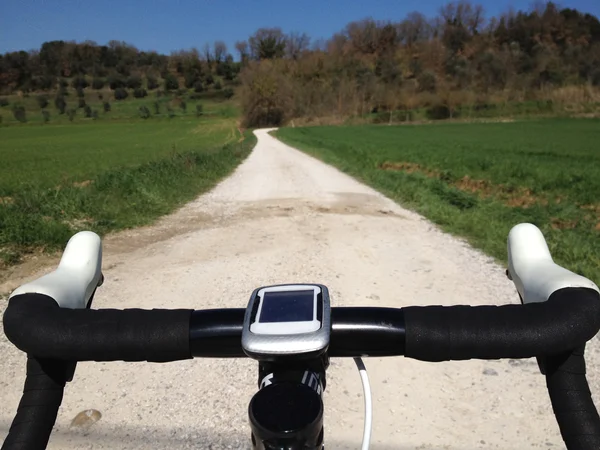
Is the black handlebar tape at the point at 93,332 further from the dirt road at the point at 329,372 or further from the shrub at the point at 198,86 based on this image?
the shrub at the point at 198,86

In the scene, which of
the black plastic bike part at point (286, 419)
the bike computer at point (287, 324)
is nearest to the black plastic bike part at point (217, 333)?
the bike computer at point (287, 324)

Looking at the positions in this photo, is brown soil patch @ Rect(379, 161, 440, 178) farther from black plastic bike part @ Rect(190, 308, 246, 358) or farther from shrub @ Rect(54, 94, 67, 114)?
shrub @ Rect(54, 94, 67, 114)

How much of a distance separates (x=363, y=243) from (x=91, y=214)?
4637 millimetres

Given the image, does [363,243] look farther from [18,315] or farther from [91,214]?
[18,315]

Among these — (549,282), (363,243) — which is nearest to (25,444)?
(549,282)

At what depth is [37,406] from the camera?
2.92 ft

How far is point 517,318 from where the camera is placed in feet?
2.78

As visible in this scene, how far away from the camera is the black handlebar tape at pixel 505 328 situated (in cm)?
82

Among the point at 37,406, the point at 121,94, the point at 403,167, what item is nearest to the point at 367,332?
the point at 37,406

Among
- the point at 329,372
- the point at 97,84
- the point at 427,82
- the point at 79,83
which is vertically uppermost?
the point at 79,83

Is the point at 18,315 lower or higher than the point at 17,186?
higher

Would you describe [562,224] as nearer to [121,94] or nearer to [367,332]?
[367,332]

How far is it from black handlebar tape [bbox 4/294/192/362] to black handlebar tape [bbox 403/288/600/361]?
45 centimetres

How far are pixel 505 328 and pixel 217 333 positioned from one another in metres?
0.53
